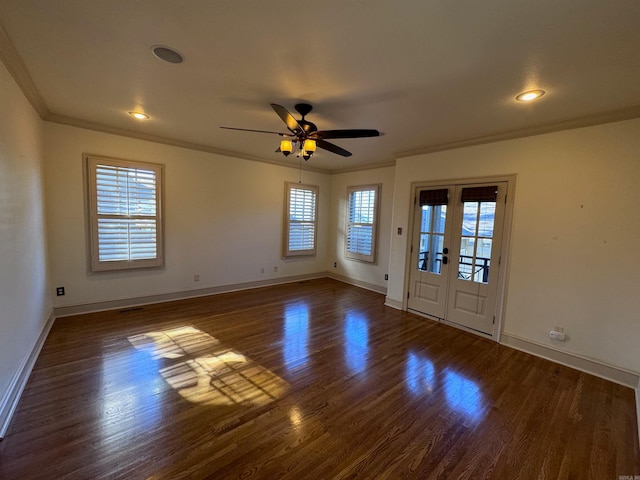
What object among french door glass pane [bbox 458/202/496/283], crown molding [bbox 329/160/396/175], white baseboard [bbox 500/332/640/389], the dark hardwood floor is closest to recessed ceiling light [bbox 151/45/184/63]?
the dark hardwood floor

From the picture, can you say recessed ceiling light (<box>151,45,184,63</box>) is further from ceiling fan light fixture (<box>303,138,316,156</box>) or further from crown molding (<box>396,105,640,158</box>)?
crown molding (<box>396,105,640,158</box>)

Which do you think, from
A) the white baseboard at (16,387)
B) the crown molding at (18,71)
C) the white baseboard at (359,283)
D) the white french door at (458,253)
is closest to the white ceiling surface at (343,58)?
the crown molding at (18,71)

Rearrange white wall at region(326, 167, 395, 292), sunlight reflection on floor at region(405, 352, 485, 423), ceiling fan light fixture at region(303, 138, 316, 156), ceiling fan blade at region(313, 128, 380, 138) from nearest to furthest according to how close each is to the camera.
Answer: sunlight reflection on floor at region(405, 352, 485, 423), ceiling fan blade at region(313, 128, 380, 138), ceiling fan light fixture at region(303, 138, 316, 156), white wall at region(326, 167, 395, 292)

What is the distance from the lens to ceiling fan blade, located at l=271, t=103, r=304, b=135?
2.56 m

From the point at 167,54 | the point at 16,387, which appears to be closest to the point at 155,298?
the point at 16,387

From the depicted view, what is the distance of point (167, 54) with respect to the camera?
6.84 ft

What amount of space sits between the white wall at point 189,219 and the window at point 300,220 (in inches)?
6.3

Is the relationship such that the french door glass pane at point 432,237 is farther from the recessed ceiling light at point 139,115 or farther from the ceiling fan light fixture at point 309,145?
the recessed ceiling light at point 139,115

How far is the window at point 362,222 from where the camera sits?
5902 mm

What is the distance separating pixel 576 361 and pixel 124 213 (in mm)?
6125

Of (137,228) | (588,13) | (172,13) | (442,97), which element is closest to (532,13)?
(588,13)

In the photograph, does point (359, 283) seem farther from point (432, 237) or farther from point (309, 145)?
point (309, 145)

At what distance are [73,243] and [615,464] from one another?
593 centimetres

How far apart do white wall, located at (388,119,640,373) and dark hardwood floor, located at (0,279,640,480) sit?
464 mm
